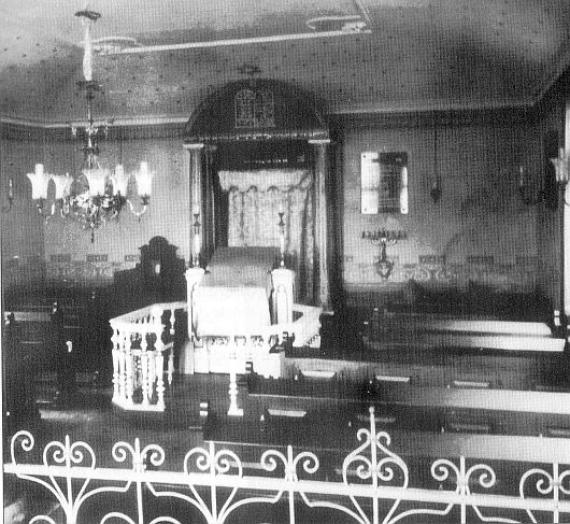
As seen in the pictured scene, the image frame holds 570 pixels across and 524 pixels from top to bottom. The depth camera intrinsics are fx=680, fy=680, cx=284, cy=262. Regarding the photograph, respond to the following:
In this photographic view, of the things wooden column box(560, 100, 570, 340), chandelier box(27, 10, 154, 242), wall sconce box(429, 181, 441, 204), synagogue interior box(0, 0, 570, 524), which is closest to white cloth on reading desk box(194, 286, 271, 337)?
synagogue interior box(0, 0, 570, 524)

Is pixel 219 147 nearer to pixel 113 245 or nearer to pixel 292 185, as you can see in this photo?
pixel 292 185

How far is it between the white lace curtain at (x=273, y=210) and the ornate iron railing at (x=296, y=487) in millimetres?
4317

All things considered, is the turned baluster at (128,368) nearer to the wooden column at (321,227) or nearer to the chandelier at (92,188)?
the chandelier at (92,188)

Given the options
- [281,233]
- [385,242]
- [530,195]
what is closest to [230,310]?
[281,233]

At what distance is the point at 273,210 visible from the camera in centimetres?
908

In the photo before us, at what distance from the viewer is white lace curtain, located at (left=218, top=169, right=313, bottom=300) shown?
29.1 ft

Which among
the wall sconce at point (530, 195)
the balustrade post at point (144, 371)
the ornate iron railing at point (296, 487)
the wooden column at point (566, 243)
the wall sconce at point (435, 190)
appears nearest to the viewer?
the ornate iron railing at point (296, 487)

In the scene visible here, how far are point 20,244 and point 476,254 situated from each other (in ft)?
20.3

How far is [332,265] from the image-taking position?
8.66m

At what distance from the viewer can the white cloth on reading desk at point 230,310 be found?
721 centimetres

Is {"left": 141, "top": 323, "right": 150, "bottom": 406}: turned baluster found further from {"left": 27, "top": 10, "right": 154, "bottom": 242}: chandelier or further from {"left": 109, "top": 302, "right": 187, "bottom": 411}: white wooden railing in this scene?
{"left": 27, "top": 10, "right": 154, "bottom": 242}: chandelier

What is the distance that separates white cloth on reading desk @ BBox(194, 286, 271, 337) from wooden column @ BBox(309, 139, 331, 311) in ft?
4.72

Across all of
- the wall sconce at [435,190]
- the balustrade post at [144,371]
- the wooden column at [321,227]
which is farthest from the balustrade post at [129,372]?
the wall sconce at [435,190]

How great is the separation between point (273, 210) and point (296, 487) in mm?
6910
